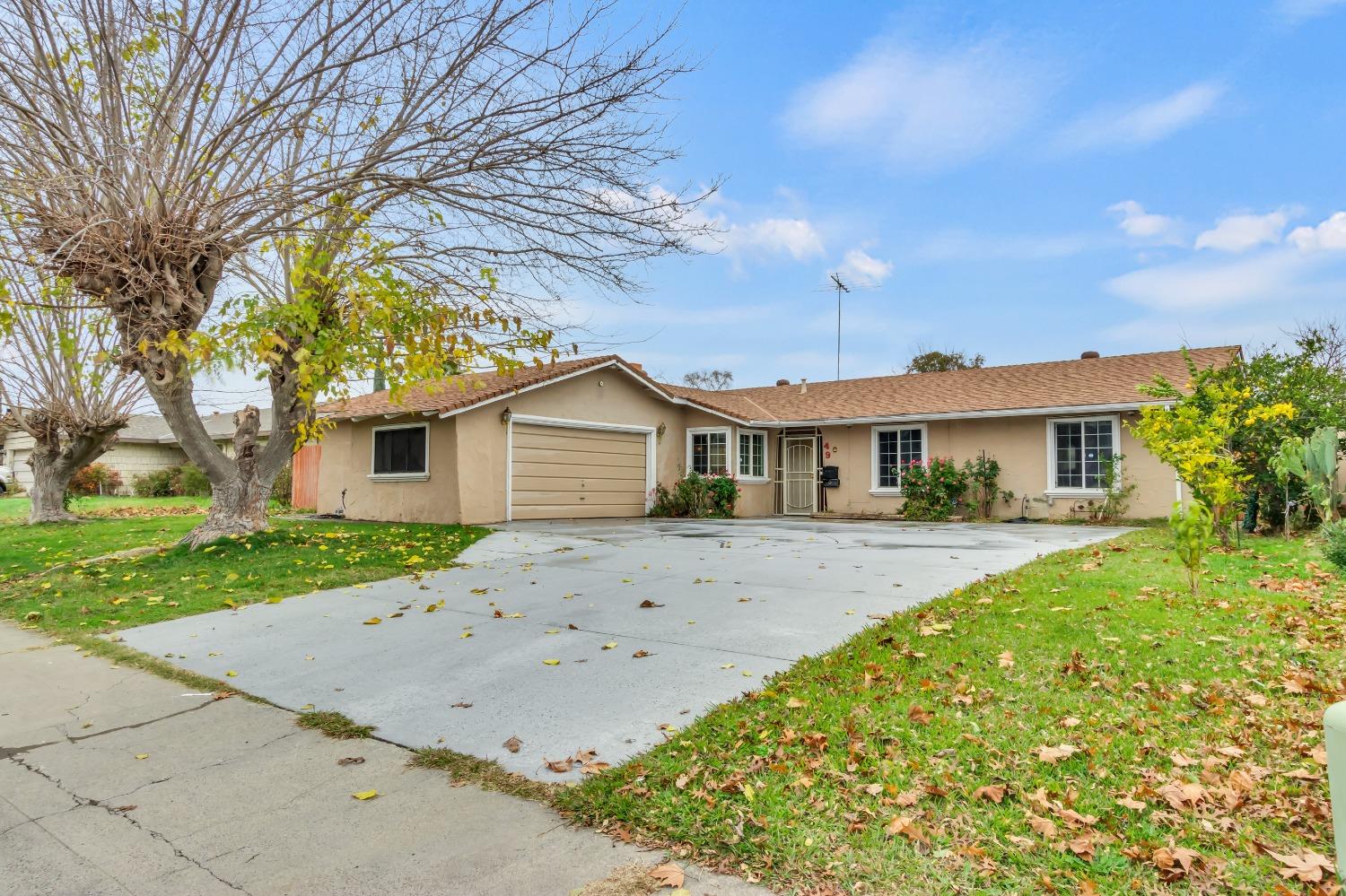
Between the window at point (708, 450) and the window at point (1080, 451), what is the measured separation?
7668 millimetres

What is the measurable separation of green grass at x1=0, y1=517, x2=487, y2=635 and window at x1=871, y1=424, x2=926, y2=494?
34.3ft

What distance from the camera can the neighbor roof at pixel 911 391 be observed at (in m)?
16.3

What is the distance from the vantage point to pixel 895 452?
1948cm

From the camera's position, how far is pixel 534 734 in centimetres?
421

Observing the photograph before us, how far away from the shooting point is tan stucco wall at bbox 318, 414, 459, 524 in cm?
1573

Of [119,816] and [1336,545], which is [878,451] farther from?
[119,816]

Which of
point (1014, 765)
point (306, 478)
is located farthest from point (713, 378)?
point (1014, 765)

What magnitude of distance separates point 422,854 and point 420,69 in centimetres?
663

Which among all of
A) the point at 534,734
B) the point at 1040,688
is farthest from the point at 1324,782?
the point at 534,734

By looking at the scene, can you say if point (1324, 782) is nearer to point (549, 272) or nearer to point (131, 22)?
point (549, 272)

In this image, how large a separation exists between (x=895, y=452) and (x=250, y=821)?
1783 centimetres

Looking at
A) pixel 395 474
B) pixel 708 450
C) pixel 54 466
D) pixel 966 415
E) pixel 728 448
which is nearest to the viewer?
pixel 395 474

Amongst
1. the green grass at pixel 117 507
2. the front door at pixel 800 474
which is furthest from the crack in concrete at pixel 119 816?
the green grass at pixel 117 507

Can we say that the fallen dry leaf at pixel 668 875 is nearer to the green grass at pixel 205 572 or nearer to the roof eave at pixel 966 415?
the green grass at pixel 205 572
